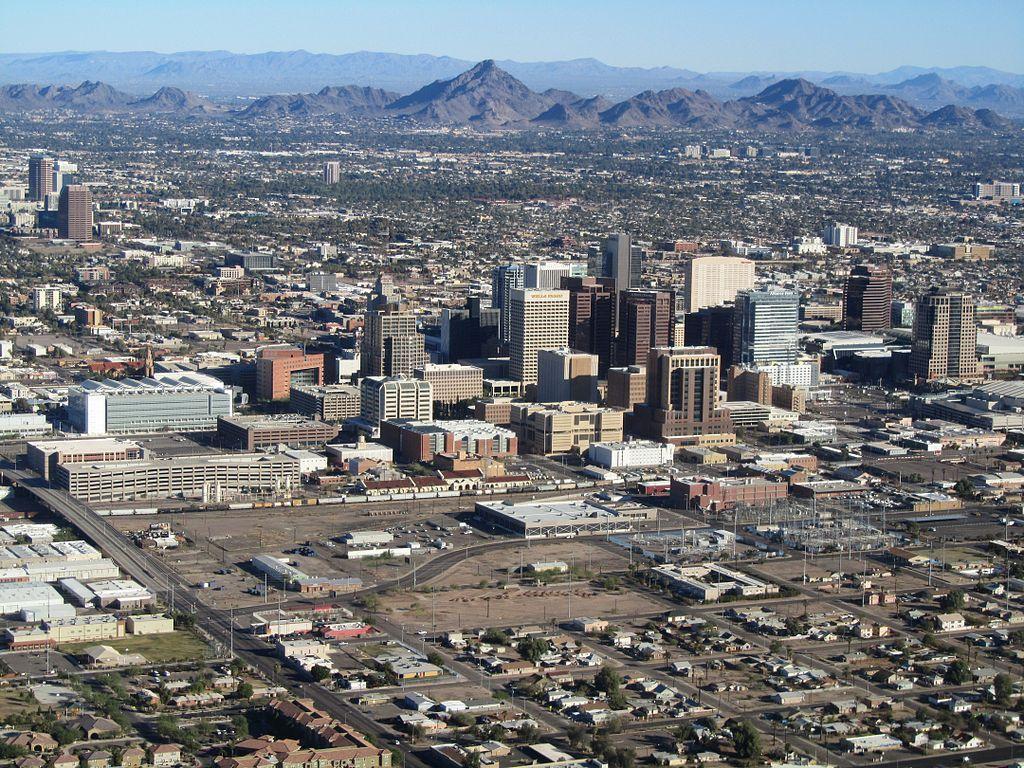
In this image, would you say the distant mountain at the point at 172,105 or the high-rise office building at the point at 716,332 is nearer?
the high-rise office building at the point at 716,332

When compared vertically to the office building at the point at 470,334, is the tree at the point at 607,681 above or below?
below

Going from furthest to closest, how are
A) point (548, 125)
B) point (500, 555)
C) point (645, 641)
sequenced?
point (548, 125) → point (500, 555) → point (645, 641)

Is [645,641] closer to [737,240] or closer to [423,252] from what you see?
[423,252]

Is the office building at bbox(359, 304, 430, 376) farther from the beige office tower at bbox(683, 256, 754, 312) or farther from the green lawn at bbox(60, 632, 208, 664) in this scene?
the green lawn at bbox(60, 632, 208, 664)

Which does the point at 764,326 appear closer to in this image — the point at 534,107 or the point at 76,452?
the point at 76,452

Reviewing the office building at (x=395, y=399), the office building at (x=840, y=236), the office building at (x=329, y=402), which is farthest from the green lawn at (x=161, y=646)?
the office building at (x=840, y=236)

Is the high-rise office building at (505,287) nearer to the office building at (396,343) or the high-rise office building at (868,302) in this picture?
the office building at (396,343)

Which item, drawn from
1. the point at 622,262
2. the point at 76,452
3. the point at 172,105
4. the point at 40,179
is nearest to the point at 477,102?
the point at 172,105

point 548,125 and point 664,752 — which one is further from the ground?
point 548,125

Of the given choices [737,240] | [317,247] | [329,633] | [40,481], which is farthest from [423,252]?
[329,633]
